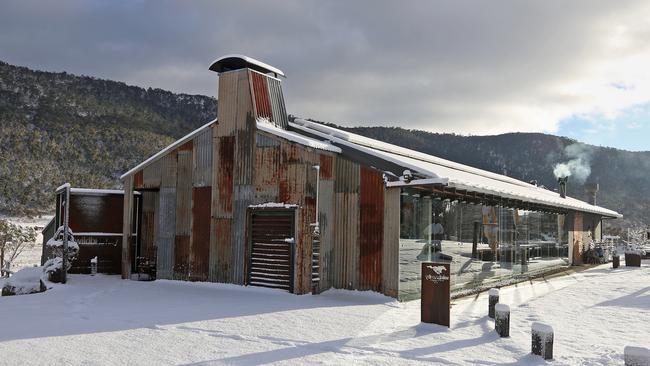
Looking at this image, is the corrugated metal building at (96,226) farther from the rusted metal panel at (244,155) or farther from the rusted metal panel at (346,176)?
the rusted metal panel at (346,176)

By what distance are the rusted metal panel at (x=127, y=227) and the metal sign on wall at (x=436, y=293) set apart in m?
10.3

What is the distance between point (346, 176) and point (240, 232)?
338cm

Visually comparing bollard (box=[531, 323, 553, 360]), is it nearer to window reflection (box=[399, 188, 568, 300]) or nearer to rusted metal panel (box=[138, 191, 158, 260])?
window reflection (box=[399, 188, 568, 300])

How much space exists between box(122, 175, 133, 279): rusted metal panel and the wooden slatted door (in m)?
4.77

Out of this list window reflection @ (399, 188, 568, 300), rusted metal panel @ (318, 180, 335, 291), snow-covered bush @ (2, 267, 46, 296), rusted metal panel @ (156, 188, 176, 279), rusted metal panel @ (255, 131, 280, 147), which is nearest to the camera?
window reflection @ (399, 188, 568, 300)

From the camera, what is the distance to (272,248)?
13234mm

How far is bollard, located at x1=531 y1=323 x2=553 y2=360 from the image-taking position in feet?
23.7

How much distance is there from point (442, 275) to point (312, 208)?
442 centimetres

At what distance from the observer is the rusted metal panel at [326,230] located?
12.9 meters

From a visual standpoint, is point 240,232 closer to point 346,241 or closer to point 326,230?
point 326,230

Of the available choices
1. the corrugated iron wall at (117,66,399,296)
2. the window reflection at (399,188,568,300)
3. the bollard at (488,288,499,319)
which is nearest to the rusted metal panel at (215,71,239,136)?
the corrugated iron wall at (117,66,399,296)

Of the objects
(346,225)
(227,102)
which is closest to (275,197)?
(346,225)

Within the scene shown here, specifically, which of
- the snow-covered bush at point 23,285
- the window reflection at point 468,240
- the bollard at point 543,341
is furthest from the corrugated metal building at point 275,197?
the bollard at point 543,341

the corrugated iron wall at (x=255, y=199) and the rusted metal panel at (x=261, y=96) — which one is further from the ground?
the rusted metal panel at (x=261, y=96)
